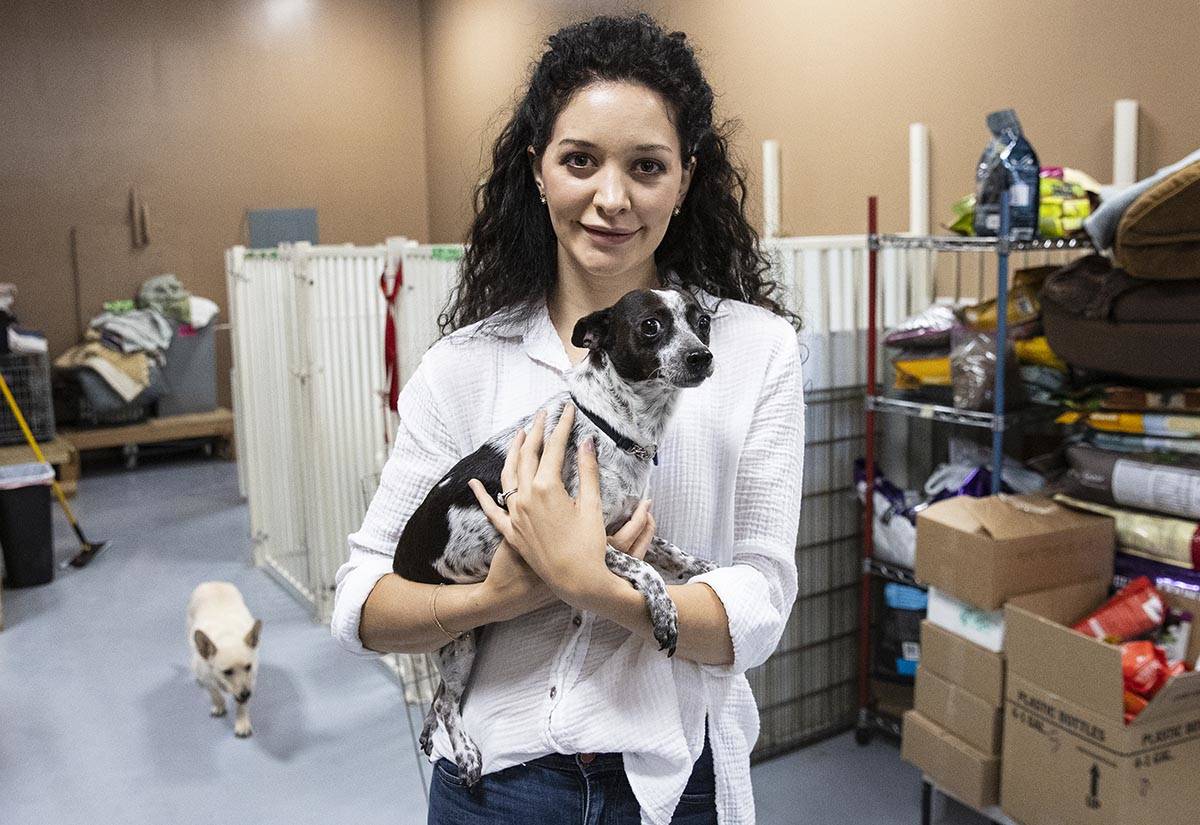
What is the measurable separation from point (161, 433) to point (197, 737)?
4462 millimetres

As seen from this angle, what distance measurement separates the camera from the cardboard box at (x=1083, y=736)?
2.08 metres

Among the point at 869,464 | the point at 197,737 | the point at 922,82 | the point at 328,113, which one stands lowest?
the point at 197,737

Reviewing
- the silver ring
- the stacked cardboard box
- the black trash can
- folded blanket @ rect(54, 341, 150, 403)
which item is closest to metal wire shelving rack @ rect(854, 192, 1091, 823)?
the stacked cardboard box

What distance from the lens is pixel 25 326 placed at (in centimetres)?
740

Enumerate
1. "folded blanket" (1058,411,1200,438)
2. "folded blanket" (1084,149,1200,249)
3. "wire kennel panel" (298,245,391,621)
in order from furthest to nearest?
"wire kennel panel" (298,245,391,621) → "folded blanket" (1058,411,1200,438) → "folded blanket" (1084,149,1200,249)

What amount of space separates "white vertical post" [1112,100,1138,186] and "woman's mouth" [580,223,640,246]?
2.80 m

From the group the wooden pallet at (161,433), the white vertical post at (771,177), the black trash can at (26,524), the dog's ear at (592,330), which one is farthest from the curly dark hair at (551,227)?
the wooden pallet at (161,433)

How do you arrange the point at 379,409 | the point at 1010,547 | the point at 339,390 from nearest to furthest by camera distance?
the point at 1010,547, the point at 379,409, the point at 339,390

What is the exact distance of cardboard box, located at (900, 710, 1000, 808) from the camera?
7.98 feet

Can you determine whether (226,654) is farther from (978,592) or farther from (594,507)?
(594,507)

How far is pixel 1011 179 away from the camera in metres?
2.50

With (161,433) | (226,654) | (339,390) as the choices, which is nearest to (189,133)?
(161,433)

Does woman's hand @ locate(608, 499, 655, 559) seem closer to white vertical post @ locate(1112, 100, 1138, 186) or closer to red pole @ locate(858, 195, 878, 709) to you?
red pole @ locate(858, 195, 878, 709)

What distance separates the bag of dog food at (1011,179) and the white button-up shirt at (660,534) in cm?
170
